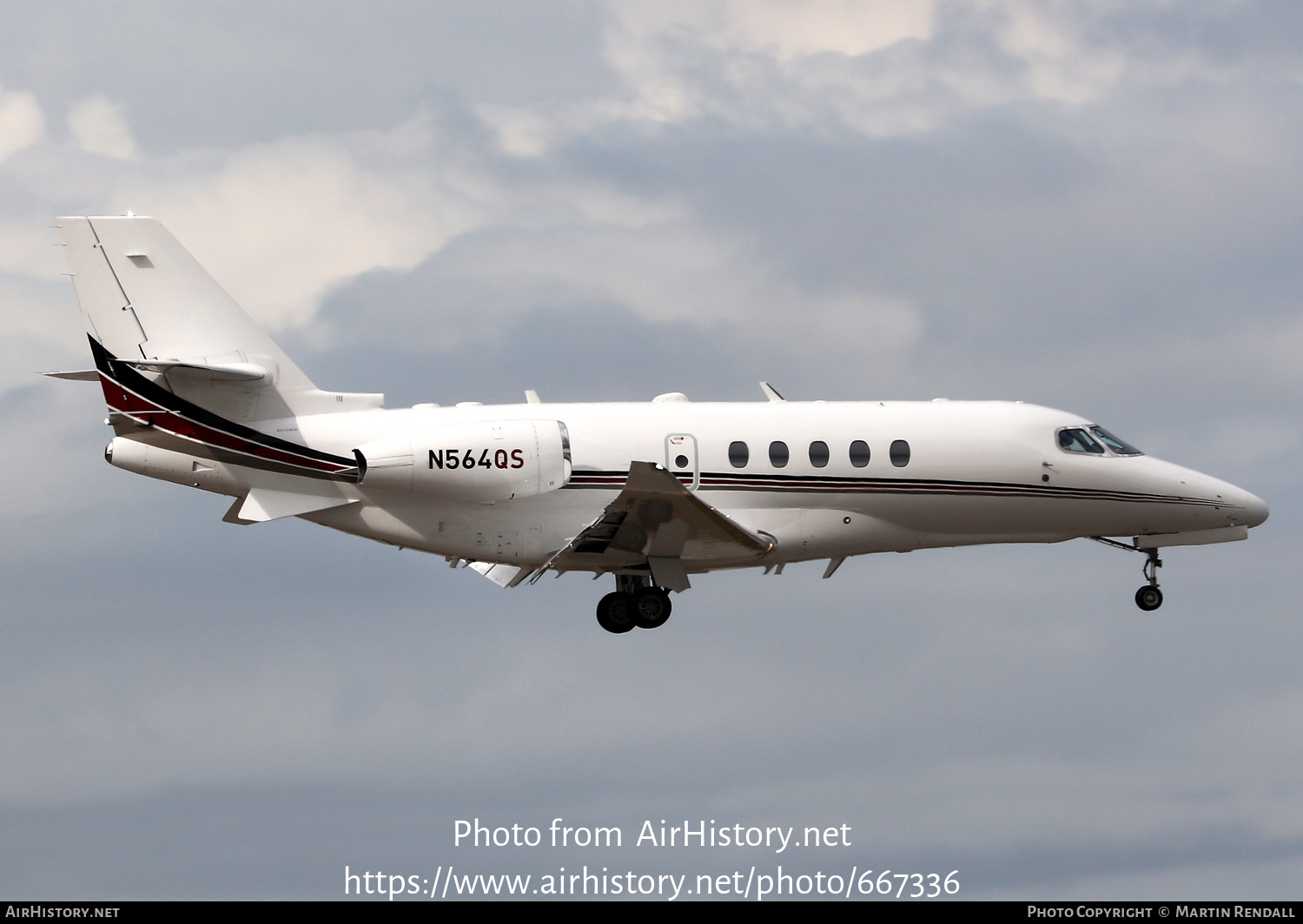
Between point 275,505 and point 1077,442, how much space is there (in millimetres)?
12688

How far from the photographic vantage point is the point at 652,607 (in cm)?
2883

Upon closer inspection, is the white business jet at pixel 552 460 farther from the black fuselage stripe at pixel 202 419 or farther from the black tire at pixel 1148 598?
the black tire at pixel 1148 598

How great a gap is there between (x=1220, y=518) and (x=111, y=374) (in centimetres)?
1769

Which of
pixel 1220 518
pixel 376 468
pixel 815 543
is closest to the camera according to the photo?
pixel 376 468

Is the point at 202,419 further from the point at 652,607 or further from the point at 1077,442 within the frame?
the point at 1077,442

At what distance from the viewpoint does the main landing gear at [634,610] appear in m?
28.8

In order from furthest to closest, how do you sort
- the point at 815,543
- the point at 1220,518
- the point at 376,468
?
the point at 1220,518
the point at 815,543
the point at 376,468

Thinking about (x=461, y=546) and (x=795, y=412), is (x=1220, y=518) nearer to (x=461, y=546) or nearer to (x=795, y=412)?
(x=795, y=412)

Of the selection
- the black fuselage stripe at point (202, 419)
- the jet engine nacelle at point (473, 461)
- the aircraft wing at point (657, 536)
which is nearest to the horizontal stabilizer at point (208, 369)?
the black fuselage stripe at point (202, 419)

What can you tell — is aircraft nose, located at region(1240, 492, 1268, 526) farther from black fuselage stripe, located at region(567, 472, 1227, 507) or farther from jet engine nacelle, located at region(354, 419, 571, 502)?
jet engine nacelle, located at region(354, 419, 571, 502)

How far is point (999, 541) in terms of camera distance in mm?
30219

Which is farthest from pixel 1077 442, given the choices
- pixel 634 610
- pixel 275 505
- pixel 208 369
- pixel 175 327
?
pixel 175 327

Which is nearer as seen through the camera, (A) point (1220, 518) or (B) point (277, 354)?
(B) point (277, 354)

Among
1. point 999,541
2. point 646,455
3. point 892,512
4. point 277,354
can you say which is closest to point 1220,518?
point 999,541
